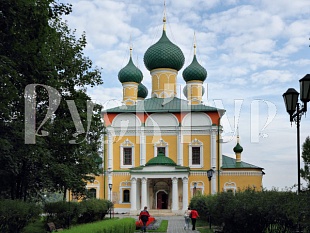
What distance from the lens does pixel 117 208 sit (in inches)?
1337

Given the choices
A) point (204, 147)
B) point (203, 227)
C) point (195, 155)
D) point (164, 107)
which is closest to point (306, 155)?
point (203, 227)

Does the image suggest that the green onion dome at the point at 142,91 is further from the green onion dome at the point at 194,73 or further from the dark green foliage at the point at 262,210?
the dark green foliage at the point at 262,210

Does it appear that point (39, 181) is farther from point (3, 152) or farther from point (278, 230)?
point (278, 230)

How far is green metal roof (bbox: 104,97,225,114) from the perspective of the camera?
116 feet

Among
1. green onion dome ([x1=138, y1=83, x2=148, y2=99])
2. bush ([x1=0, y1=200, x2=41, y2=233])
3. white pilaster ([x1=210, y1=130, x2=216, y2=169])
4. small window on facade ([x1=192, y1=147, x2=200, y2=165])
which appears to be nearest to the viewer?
bush ([x1=0, y1=200, x2=41, y2=233])

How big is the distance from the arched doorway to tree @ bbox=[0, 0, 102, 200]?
15.2 metres

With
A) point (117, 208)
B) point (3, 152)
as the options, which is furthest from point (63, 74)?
point (117, 208)

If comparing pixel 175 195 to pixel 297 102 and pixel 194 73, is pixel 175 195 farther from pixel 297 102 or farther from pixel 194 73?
pixel 297 102

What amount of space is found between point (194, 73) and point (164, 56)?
10.1 feet

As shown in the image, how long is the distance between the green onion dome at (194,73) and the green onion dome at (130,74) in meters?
4.03

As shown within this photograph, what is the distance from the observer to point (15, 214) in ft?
41.0

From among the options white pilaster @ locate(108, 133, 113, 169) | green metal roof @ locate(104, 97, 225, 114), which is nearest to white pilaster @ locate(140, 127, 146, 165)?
green metal roof @ locate(104, 97, 225, 114)

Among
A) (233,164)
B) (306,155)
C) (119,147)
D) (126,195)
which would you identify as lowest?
(126,195)

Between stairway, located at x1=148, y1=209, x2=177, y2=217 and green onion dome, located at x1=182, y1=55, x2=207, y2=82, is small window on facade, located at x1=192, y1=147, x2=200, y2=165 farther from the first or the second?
green onion dome, located at x1=182, y1=55, x2=207, y2=82
